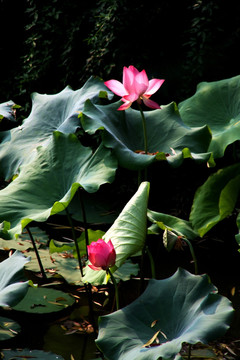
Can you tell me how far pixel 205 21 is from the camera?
8.96 ft

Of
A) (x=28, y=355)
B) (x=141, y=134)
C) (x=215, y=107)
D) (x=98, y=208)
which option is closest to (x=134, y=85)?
(x=141, y=134)

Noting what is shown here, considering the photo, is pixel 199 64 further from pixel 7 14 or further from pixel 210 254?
pixel 7 14

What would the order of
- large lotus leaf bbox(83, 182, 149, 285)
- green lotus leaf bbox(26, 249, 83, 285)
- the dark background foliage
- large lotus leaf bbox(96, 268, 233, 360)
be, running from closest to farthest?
large lotus leaf bbox(96, 268, 233, 360), large lotus leaf bbox(83, 182, 149, 285), green lotus leaf bbox(26, 249, 83, 285), the dark background foliage

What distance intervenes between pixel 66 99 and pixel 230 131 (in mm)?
814

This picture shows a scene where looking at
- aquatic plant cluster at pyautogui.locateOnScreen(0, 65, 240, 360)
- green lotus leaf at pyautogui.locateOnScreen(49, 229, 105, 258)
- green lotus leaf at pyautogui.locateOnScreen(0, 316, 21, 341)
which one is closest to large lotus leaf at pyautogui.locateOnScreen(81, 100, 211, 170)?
aquatic plant cluster at pyautogui.locateOnScreen(0, 65, 240, 360)

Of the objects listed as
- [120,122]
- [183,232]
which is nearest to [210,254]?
[183,232]

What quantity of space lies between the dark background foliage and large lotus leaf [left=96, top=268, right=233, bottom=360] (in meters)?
1.57

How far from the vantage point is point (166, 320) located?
1448mm

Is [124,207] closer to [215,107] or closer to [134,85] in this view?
[134,85]

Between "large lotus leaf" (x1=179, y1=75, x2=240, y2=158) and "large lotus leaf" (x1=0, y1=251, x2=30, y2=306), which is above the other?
"large lotus leaf" (x1=0, y1=251, x2=30, y2=306)

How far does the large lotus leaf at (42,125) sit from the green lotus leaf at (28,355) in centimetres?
84

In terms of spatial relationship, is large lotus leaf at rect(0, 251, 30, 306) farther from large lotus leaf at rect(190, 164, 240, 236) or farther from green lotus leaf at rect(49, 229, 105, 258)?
Answer: large lotus leaf at rect(190, 164, 240, 236)

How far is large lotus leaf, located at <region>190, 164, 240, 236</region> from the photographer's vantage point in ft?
6.94

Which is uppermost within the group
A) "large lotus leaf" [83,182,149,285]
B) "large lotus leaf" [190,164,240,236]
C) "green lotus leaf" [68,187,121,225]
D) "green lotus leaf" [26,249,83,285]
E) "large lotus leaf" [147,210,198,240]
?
"large lotus leaf" [83,182,149,285]
